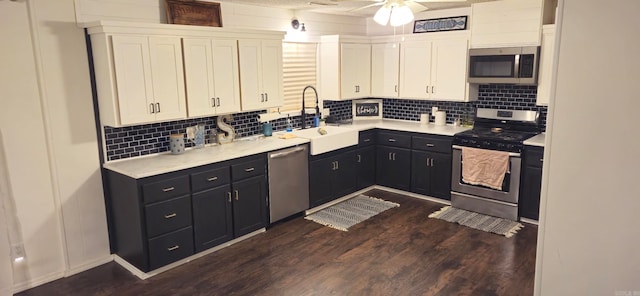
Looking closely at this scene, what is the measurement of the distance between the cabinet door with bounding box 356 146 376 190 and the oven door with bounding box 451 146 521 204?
1148 millimetres

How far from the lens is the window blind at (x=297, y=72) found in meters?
5.50

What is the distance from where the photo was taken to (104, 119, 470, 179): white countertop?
3.71 meters

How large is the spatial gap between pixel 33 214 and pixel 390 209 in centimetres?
366

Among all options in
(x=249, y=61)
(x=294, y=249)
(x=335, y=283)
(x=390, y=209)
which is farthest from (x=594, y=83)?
(x=390, y=209)

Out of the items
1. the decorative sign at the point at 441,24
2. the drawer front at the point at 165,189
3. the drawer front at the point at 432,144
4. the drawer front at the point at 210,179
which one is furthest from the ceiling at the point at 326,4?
the drawer front at the point at 165,189

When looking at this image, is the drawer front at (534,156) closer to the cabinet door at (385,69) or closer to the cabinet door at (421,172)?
the cabinet door at (421,172)

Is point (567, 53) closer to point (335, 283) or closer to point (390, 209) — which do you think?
point (335, 283)

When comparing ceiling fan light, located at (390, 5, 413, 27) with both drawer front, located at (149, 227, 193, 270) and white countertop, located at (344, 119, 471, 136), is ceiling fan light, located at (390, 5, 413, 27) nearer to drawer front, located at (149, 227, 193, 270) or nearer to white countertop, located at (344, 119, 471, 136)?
white countertop, located at (344, 119, 471, 136)

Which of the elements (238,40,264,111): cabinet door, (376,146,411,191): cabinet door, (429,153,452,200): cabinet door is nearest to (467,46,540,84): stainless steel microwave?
(429,153,452,200): cabinet door

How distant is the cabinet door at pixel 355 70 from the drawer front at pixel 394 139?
0.68 m

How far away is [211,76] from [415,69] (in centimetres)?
283

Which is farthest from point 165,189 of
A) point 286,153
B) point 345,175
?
point 345,175

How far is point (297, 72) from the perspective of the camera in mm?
5672

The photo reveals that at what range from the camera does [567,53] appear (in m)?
1.83
